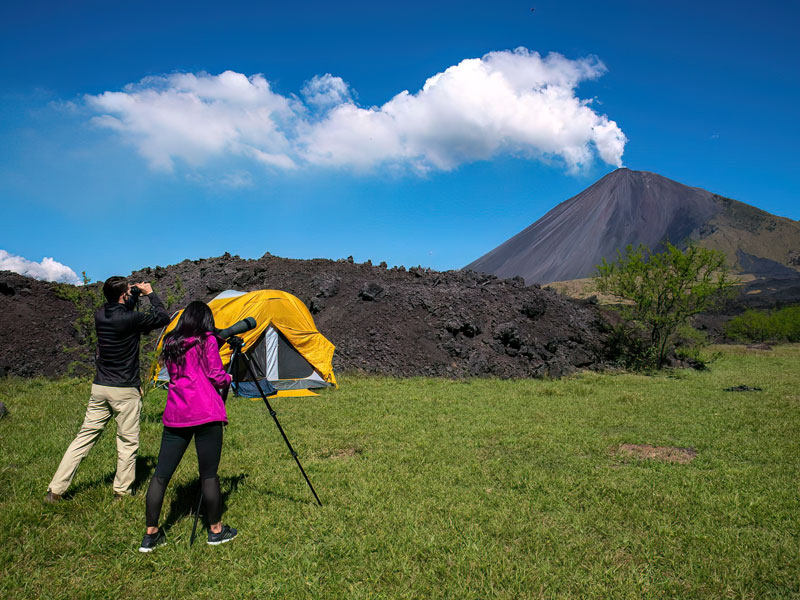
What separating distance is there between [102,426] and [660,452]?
7.11 m

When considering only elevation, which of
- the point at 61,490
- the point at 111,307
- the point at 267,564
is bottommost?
the point at 267,564

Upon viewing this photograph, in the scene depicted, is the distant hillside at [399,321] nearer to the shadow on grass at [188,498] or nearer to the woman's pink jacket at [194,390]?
the shadow on grass at [188,498]

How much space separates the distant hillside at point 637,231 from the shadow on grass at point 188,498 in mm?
108793

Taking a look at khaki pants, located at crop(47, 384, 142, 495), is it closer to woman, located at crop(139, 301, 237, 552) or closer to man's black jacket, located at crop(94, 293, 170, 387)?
man's black jacket, located at crop(94, 293, 170, 387)

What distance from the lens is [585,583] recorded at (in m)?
3.49

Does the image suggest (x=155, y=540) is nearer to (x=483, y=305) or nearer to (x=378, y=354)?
(x=378, y=354)

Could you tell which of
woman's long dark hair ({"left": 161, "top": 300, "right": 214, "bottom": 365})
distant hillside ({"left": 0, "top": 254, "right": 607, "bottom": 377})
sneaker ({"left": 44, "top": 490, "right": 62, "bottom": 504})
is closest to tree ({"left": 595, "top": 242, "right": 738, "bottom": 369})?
distant hillside ({"left": 0, "top": 254, "right": 607, "bottom": 377})

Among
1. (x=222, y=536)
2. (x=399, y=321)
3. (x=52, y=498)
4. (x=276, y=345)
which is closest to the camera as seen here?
(x=222, y=536)

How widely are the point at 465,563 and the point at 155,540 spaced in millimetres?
2566

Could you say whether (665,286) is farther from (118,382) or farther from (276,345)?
(118,382)

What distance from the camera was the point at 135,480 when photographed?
5.01 meters

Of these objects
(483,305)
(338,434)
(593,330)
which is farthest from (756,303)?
(338,434)

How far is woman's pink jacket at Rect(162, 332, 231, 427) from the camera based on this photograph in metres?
3.55

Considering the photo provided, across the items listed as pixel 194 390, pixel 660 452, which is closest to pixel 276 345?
pixel 194 390
